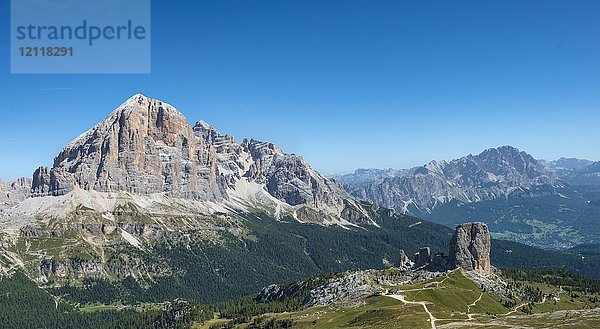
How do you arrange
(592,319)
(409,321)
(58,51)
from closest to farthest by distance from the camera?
(58,51) → (592,319) → (409,321)

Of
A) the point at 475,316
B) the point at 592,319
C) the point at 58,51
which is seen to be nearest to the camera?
the point at 58,51

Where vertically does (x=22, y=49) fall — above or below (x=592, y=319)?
above

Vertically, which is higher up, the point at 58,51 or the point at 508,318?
the point at 58,51

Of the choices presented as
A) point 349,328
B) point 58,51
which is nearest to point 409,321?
point 349,328

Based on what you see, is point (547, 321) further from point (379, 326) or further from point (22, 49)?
point (22, 49)

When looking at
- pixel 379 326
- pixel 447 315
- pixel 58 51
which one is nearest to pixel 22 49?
pixel 58 51

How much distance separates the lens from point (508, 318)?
18488cm

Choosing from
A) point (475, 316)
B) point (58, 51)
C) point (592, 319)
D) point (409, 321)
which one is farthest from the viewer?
point (475, 316)

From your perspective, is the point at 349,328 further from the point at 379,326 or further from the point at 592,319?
the point at 592,319

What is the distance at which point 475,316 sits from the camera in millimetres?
198000

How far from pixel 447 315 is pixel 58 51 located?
509ft

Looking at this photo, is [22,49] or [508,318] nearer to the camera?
[22,49]

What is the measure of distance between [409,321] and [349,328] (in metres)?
23.7

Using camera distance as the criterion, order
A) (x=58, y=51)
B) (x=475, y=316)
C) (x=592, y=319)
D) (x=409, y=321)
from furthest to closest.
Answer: (x=475, y=316)
(x=409, y=321)
(x=592, y=319)
(x=58, y=51)
